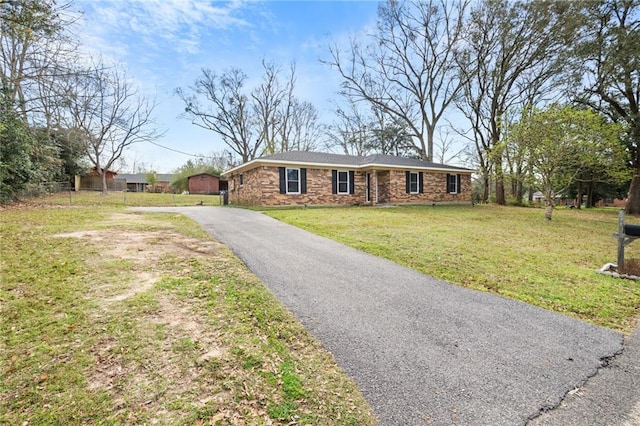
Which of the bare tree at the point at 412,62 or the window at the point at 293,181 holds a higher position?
the bare tree at the point at 412,62

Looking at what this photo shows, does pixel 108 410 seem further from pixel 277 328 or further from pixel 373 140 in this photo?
pixel 373 140

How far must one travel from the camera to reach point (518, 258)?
5758 mm

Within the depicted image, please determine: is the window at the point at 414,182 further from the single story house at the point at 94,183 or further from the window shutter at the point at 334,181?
the single story house at the point at 94,183

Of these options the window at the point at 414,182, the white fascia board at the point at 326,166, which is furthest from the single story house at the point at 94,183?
the window at the point at 414,182

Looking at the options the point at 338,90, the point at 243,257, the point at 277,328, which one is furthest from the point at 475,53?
the point at 277,328

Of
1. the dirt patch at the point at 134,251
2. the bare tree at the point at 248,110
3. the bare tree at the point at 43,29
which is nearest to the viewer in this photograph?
the dirt patch at the point at 134,251

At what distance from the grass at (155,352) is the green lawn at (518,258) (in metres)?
3.01

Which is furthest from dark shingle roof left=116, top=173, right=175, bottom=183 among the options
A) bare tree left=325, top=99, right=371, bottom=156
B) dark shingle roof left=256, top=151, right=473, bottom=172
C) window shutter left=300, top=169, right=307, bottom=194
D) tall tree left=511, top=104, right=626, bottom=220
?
tall tree left=511, top=104, right=626, bottom=220

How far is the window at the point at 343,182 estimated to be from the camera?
52.7 feet

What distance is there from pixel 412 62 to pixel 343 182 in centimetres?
1316

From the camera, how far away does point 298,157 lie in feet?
49.8

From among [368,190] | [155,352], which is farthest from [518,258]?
[368,190]

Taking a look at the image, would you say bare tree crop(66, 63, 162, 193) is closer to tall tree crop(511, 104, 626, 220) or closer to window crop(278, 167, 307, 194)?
window crop(278, 167, 307, 194)

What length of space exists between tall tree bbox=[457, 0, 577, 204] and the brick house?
2.96 metres
